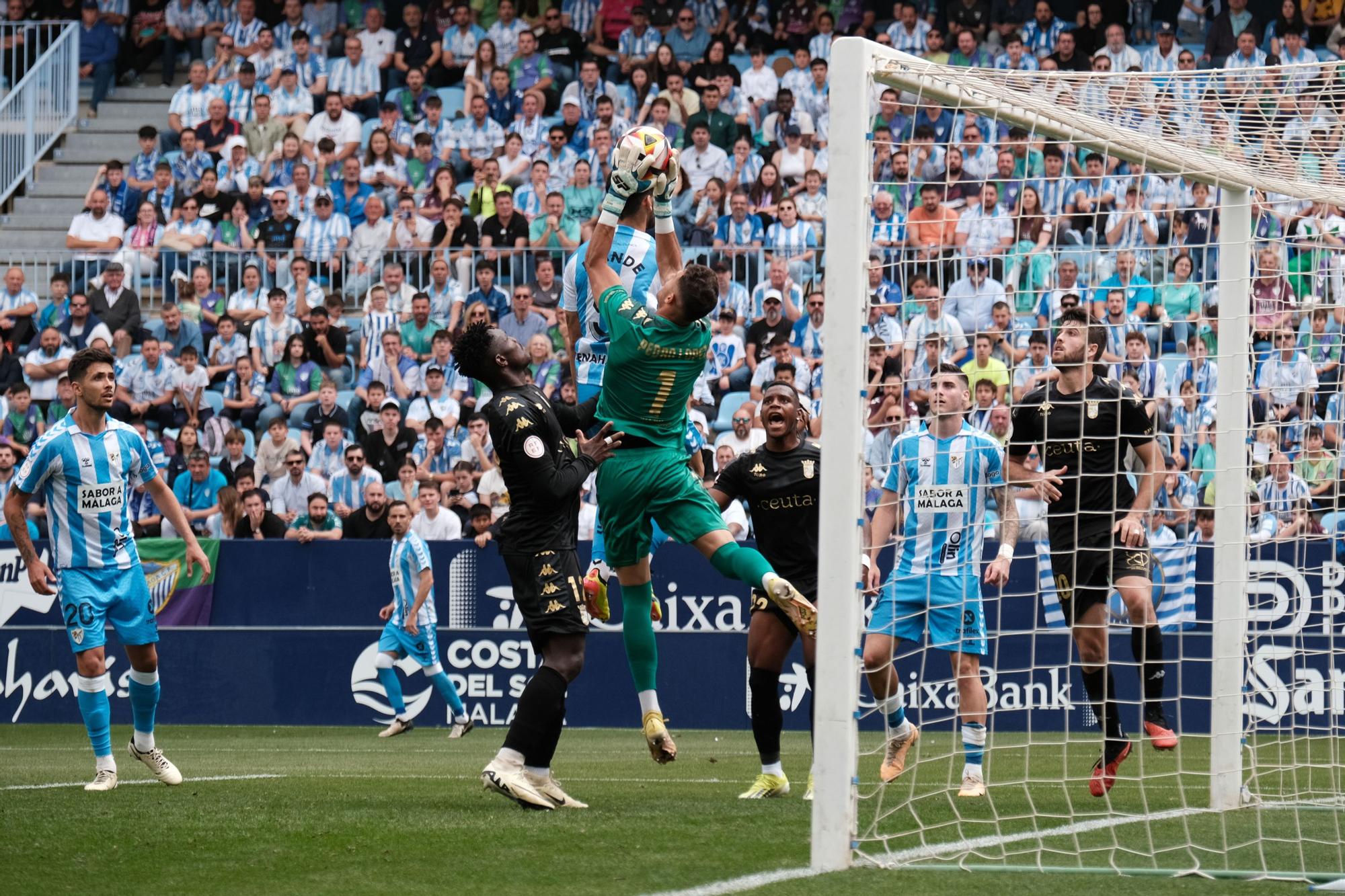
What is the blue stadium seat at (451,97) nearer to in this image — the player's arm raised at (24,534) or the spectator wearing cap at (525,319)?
the spectator wearing cap at (525,319)

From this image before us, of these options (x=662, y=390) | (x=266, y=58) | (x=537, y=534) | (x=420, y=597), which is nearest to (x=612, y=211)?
(x=662, y=390)

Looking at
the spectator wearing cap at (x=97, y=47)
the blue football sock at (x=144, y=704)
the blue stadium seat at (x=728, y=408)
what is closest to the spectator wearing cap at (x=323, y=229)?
the blue stadium seat at (x=728, y=408)

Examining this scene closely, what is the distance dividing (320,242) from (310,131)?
2.40 meters

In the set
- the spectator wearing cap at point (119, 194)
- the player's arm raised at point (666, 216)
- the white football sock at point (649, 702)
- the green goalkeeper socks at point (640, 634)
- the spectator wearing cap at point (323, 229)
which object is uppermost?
the spectator wearing cap at point (119, 194)

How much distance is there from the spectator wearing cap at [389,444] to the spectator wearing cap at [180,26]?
9362 mm

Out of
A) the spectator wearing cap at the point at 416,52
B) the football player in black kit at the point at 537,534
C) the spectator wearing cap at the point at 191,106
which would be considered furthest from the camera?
the spectator wearing cap at the point at 416,52

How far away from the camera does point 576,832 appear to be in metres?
7.45

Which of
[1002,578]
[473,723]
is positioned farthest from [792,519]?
[473,723]

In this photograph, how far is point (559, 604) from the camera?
861 cm

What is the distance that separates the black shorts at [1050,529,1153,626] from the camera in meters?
9.95

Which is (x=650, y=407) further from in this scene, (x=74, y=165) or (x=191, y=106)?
(x=74, y=165)

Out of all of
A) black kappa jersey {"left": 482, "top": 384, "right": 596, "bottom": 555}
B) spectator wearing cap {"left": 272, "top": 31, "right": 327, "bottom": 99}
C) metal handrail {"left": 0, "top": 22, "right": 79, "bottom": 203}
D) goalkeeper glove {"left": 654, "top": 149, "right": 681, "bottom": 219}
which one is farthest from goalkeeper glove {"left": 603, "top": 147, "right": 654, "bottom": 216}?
metal handrail {"left": 0, "top": 22, "right": 79, "bottom": 203}

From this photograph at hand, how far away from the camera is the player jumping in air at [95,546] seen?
991cm

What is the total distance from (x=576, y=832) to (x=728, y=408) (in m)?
11.9
